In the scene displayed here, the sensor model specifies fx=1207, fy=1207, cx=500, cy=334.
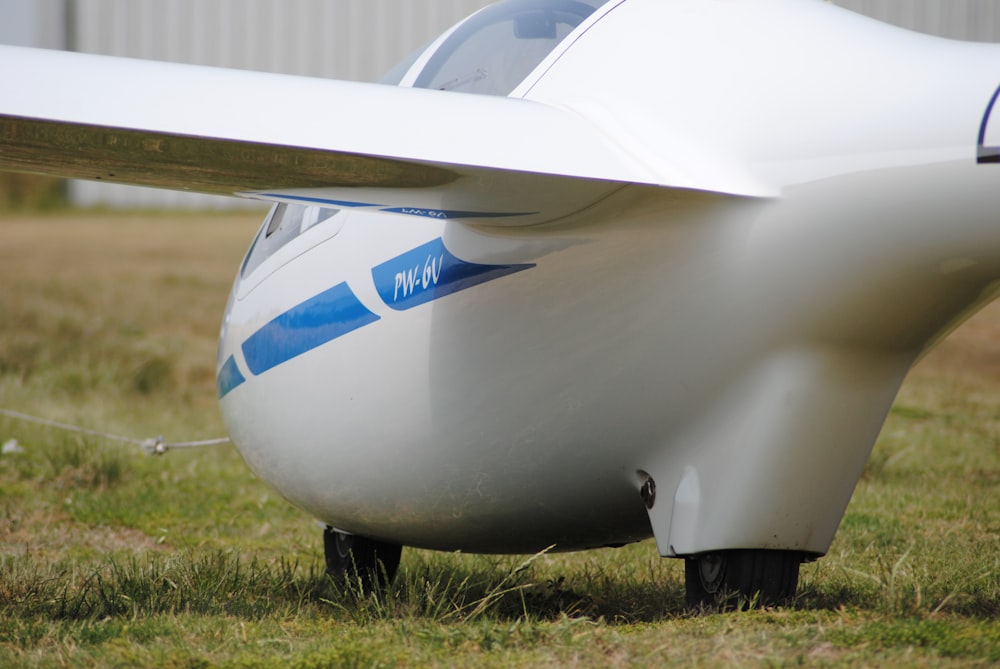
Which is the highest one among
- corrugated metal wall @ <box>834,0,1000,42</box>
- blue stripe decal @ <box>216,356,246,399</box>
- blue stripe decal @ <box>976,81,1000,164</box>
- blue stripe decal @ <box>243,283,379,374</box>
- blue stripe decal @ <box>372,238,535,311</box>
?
corrugated metal wall @ <box>834,0,1000,42</box>

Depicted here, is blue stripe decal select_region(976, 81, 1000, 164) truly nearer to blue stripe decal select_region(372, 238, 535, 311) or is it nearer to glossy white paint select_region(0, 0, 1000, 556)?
glossy white paint select_region(0, 0, 1000, 556)

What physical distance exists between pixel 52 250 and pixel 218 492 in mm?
10716

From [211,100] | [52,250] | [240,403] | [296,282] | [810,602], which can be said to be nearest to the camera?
[211,100]

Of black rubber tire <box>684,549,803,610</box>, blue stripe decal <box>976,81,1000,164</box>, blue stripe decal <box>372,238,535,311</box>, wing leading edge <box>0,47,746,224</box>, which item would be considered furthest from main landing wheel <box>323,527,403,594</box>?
blue stripe decal <box>976,81,1000,164</box>

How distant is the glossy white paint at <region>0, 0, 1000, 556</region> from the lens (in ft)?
9.32

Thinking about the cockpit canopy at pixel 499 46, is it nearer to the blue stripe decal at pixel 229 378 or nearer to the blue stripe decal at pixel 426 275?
the blue stripe decal at pixel 426 275

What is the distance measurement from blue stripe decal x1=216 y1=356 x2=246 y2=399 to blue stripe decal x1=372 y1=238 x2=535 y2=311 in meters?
1.25

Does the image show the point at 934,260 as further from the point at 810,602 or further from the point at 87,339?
the point at 87,339

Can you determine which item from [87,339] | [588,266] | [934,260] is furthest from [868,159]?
[87,339]

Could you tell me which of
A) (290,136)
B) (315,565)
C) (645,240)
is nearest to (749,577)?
(645,240)

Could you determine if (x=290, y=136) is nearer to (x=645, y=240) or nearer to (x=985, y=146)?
(x=645, y=240)

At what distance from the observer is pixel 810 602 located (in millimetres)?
3674

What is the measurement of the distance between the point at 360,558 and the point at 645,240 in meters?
2.53

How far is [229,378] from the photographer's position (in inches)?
200
